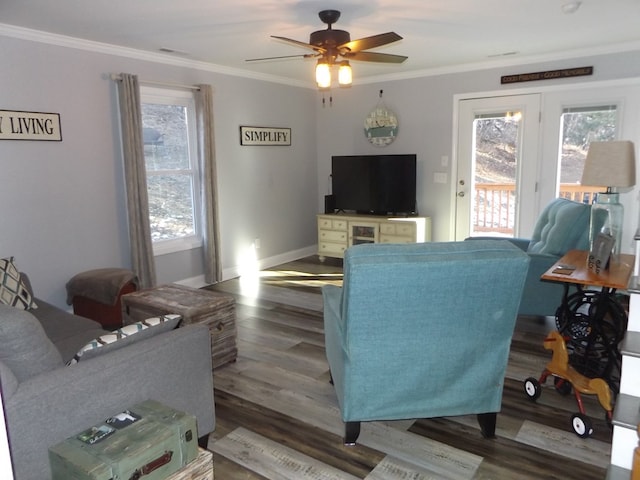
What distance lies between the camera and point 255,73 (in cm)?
572

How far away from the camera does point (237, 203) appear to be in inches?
227

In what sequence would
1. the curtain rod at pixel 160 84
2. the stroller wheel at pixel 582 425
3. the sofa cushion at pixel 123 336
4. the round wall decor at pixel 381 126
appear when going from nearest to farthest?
the sofa cushion at pixel 123 336 < the stroller wheel at pixel 582 425 < the curtain rod at pixel 160 84 < the round wall decor at pixel 381 126

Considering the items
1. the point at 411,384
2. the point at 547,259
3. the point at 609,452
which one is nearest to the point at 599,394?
the point at 609,452

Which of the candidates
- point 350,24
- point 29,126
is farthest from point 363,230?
point 29,126

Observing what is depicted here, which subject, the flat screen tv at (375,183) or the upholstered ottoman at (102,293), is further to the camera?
the flat screen tv at (375,183)

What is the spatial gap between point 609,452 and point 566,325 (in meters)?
0.85

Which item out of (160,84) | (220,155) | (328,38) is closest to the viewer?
(328,38)

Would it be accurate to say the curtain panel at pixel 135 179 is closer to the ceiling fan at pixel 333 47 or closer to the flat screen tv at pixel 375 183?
the ceiling fan at pixel 333 47

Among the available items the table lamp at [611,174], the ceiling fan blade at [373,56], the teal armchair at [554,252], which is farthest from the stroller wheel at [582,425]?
the ceiling fan blade at [373,56]

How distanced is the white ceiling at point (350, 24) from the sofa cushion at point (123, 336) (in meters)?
2.19

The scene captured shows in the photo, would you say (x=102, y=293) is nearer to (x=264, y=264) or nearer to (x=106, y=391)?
(x=106, y=391)

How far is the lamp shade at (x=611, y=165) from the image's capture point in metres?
2.66

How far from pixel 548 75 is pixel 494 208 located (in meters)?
1.53

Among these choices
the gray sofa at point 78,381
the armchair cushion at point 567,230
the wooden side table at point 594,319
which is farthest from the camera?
the armchair cushion at point 567,230
